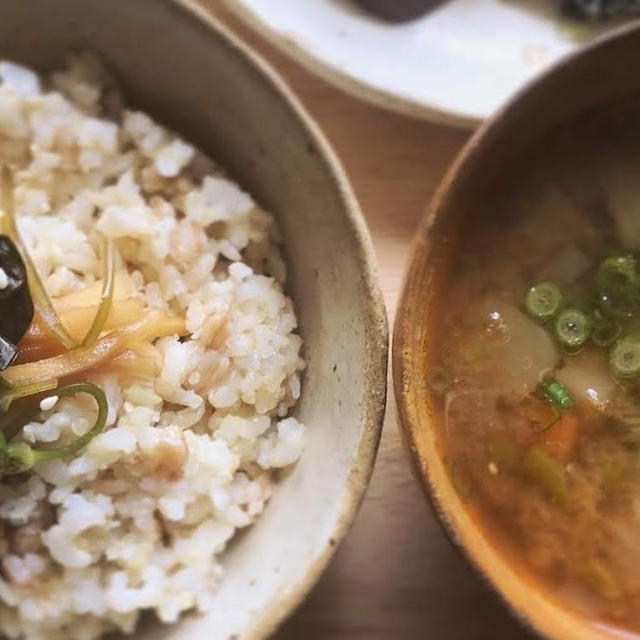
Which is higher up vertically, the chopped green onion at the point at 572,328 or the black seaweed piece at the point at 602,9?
the black seaweed piece at the point at 602,9

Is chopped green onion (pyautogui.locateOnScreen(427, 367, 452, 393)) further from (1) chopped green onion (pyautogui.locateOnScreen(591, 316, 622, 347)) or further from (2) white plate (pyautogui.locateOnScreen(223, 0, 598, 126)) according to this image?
(2) white plate (pyautogui.locateOnScreen(223, 0, 598, 126))

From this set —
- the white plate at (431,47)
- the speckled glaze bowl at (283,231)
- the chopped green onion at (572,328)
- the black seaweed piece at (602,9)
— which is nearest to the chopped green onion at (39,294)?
the speckled glaze bowl at (283,231)

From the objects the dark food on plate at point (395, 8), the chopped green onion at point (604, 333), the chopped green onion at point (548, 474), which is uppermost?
the dark food on plate at point (395, 8)

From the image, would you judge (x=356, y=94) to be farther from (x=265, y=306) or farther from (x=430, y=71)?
(x=265, y=306)

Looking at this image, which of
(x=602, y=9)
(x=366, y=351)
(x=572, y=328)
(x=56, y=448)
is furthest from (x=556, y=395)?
(x=602, y=9)

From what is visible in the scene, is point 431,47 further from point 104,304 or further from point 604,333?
point 104,304

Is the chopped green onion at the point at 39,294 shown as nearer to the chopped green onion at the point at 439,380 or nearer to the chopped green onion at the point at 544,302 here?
the chopped green onion at the point at 439,380

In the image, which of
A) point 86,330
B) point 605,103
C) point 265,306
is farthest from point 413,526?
point 605,103
